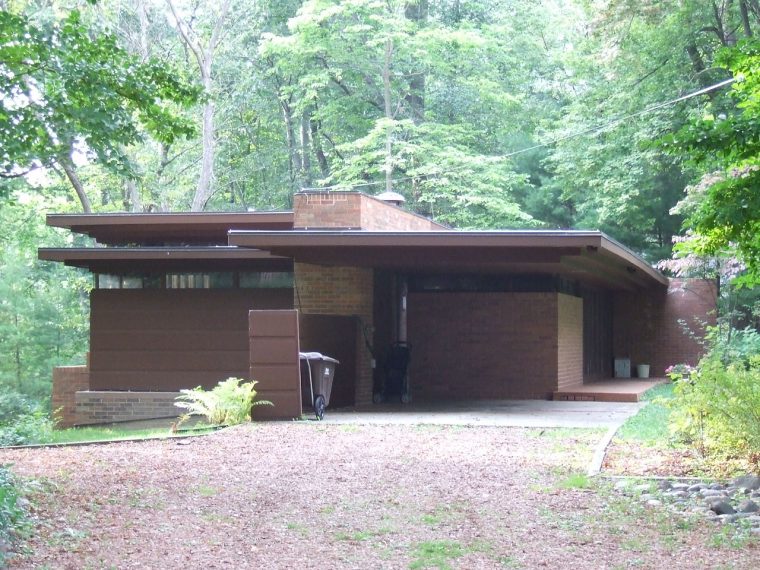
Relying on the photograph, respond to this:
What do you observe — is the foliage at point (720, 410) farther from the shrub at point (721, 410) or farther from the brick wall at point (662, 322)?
the brick wall at point (662, 322)

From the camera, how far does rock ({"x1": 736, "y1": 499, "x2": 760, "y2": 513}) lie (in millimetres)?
8531

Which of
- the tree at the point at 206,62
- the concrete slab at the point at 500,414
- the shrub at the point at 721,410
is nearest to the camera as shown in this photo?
the shrub at the point at 721,410

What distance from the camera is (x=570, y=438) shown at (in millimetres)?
13414

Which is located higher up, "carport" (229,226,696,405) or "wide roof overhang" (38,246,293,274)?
"wide roof overhang" (38,246,293,274)

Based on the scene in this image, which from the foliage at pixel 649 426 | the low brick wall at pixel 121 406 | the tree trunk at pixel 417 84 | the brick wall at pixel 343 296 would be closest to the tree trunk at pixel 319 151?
the tree trunk at pixel 417 84

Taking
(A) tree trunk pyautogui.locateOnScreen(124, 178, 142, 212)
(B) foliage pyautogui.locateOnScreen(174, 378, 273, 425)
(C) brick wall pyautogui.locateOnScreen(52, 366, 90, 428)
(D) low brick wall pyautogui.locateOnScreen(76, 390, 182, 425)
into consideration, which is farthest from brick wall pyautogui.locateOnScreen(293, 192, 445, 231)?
(A) tree trunk pyautogui.locateOnScreen(124, 178, 142, 212)

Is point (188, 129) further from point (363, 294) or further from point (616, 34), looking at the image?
point (616, 34)

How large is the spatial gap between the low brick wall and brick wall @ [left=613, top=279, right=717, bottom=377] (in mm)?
15643

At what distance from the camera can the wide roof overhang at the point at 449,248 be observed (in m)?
15.8

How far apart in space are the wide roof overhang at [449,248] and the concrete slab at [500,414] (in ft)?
8.30

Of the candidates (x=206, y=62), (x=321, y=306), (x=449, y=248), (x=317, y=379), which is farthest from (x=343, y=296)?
(x=206, y=62)

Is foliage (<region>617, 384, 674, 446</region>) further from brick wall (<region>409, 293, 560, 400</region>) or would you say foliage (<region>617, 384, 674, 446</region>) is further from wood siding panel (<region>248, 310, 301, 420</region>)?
wood siding panel (<region>248, 310, 301, 420</region>)

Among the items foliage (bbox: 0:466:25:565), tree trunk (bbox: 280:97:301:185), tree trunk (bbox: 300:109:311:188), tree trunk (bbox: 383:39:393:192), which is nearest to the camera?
foliage (bbox: 0:466:25:565)

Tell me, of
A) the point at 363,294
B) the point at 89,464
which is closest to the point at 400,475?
the point at 89,464
